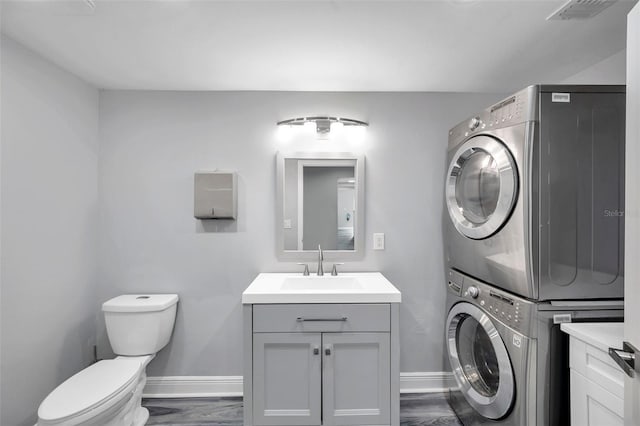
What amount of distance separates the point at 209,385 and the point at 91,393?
3.04ft

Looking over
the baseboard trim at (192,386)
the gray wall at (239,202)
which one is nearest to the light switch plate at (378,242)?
the gray wall at (239,202)

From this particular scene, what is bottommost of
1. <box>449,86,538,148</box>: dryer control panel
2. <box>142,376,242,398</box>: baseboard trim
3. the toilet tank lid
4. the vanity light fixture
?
<box>142,376,242,398</box>: baseboard trim

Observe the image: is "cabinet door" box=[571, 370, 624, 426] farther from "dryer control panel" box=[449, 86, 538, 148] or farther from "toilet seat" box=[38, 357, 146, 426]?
"toilet seat" box=[38, 357, 146, 426]

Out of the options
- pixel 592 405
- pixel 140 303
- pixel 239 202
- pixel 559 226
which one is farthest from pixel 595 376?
pixel 140 303

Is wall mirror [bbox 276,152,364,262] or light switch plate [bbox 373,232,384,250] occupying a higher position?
wall mirror [bbox 276,152,364,262]

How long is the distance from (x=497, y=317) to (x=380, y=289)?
0.61 m

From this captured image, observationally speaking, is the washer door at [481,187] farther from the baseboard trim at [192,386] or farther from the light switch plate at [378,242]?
the baseboard trim at [192,386]

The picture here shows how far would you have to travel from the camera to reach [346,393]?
187 centimetres

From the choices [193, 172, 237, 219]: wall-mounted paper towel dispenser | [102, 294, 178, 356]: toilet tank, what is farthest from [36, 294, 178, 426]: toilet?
[193, 172, 237, 219]: wall-mounted paper towel dispenser

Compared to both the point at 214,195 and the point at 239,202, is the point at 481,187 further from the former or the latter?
the point at 214,195

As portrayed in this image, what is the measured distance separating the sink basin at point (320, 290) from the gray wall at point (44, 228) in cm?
121

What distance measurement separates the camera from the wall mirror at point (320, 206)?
2426 mm

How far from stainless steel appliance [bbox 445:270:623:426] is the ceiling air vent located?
128 centimetres

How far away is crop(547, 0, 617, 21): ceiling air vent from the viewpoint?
138cm
